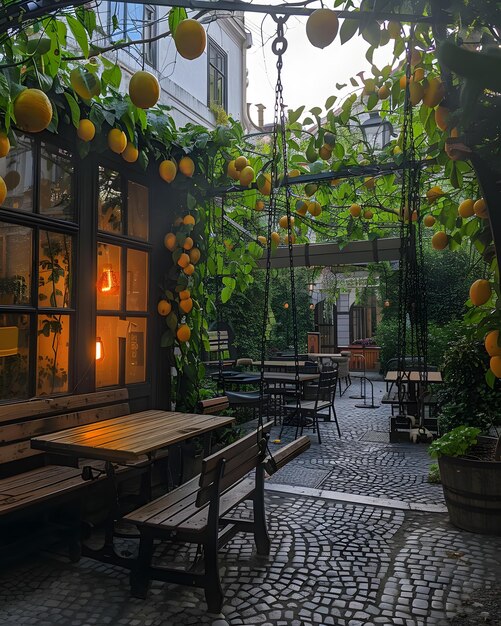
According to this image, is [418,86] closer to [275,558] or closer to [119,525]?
[275,558]

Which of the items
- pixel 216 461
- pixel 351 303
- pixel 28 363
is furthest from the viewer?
pixel 351 303

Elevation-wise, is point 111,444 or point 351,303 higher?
point 351,303

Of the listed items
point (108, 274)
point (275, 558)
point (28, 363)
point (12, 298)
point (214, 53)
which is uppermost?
point (214, 53)

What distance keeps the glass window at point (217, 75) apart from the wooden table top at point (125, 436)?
760cm

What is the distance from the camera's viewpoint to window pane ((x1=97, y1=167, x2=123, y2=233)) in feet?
13.9

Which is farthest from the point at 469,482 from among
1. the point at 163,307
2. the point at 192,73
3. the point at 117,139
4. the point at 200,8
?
the point at 192,73

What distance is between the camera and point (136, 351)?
15.3ft

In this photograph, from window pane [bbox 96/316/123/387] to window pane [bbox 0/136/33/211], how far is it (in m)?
1.15

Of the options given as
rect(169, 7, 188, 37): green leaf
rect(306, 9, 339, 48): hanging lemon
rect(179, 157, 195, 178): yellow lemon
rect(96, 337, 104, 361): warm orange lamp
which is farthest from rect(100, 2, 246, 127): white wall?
rect(306, 9, 339, 48): hanging lemon

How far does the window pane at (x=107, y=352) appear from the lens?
4199mm

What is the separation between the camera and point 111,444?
285 centimetres

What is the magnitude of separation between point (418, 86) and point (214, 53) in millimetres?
8871

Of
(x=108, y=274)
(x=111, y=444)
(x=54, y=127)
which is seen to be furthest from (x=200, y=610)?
(x=54, y=127)

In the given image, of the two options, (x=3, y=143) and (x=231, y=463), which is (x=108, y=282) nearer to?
(x=3, y=143)
